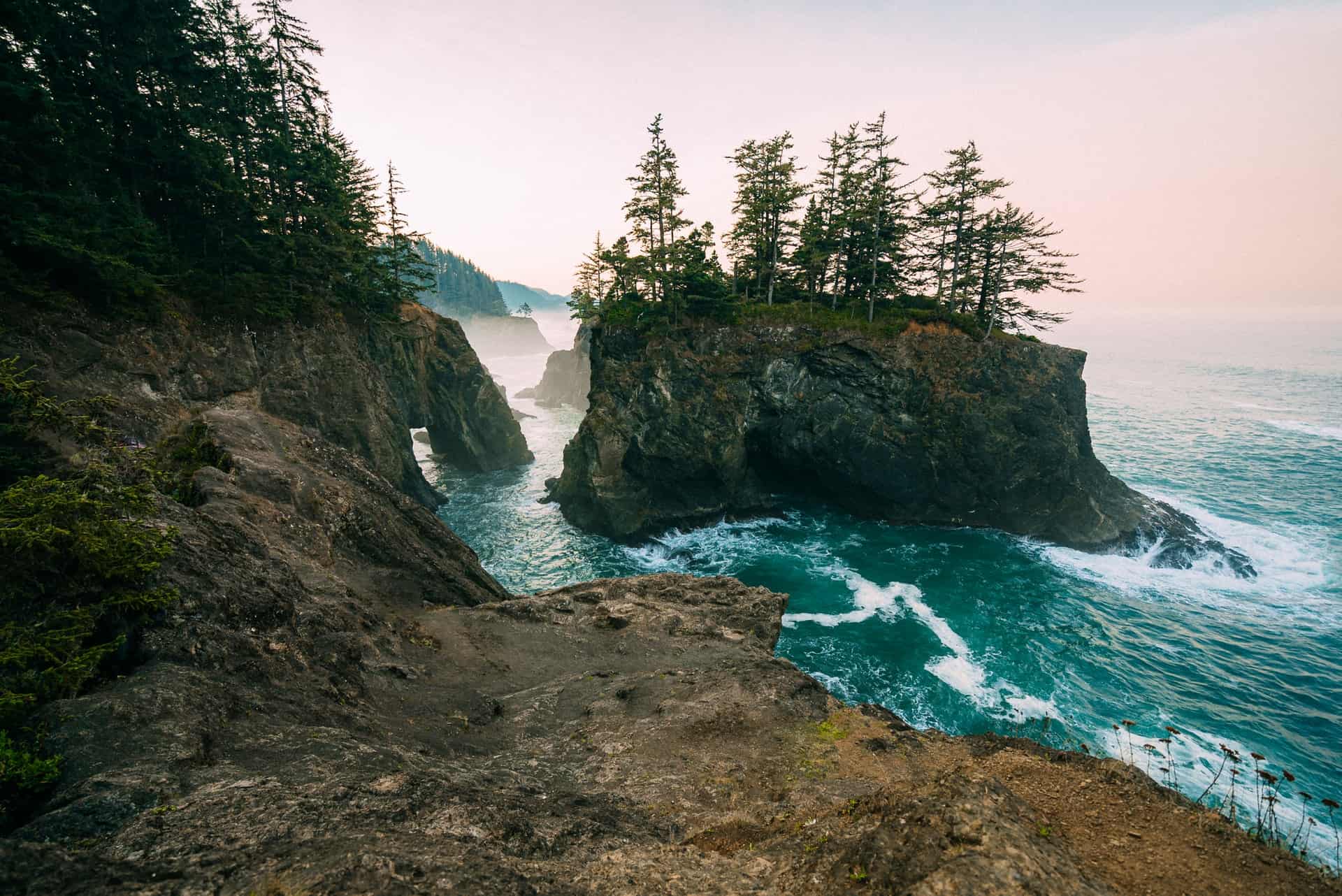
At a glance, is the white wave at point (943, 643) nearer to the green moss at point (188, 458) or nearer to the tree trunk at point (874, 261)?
the tree trunk at point (874, 261)

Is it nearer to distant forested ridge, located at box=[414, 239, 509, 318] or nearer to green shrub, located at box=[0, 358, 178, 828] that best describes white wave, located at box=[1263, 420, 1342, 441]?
green shrub, located at box=[0, 358, 178, 828]

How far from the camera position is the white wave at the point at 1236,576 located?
92.8 ft

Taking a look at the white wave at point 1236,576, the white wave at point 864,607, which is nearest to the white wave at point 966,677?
the white wave at point 864,607

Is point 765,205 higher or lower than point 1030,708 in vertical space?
higher

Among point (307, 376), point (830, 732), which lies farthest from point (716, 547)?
point (307, 376)

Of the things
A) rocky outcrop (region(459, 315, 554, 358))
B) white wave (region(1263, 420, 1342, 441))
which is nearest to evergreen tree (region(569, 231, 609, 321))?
white wave (region(1263, 420, 1342, 441))

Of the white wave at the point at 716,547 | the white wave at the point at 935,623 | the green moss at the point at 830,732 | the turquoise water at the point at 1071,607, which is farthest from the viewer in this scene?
the white wave at the point at 716,547

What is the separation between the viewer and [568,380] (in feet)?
292

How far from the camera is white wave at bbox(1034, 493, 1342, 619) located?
28.3 m

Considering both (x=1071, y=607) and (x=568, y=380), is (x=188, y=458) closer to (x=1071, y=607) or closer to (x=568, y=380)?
(x=1071, y=607)

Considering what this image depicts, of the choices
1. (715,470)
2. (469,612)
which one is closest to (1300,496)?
(715,470)

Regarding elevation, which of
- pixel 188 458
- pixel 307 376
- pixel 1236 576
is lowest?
pixel 1236 576

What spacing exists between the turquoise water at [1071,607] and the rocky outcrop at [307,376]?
5.88 meters

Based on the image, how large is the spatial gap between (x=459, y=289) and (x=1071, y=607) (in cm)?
17385
